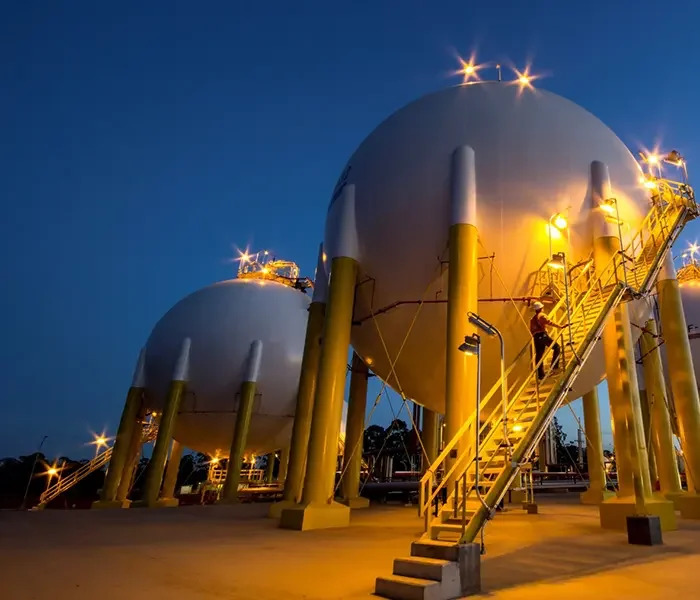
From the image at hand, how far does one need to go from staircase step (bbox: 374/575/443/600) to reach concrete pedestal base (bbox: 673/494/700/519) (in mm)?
9971

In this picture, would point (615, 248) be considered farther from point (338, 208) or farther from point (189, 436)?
point (189, 436)

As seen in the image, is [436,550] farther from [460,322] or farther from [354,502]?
[354,502]

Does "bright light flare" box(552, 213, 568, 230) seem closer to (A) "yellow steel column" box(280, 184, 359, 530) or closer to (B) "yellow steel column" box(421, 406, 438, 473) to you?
(A) "yellow steel column" box(280, 184, 359, 530)

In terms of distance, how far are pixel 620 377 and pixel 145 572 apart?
7.29m

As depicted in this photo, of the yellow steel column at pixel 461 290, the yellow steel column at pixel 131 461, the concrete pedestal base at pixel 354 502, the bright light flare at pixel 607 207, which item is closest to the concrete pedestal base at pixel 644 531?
the yellow steel column at pixel 461 290

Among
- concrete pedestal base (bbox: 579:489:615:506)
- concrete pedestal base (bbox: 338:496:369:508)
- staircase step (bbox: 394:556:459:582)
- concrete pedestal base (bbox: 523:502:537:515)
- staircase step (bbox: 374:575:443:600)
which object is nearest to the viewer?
staircase step (bbox: 374:575:443:600)

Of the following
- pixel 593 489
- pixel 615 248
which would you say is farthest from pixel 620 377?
pixel 593 489

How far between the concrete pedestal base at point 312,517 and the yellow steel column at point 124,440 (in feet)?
43.1

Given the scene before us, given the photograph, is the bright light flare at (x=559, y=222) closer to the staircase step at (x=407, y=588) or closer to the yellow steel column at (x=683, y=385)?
the yellow steel column at (x=683, y=385)

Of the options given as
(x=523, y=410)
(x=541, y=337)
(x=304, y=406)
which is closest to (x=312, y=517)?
(x=304, y=406)

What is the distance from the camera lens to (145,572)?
4.82 metres

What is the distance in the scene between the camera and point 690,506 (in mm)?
10867

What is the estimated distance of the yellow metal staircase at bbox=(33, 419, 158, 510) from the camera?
23.8 metres

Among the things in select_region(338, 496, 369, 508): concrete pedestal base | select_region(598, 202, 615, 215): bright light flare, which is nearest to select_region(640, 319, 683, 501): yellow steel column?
select_region(598, 202, 615, 215): bright light flare
